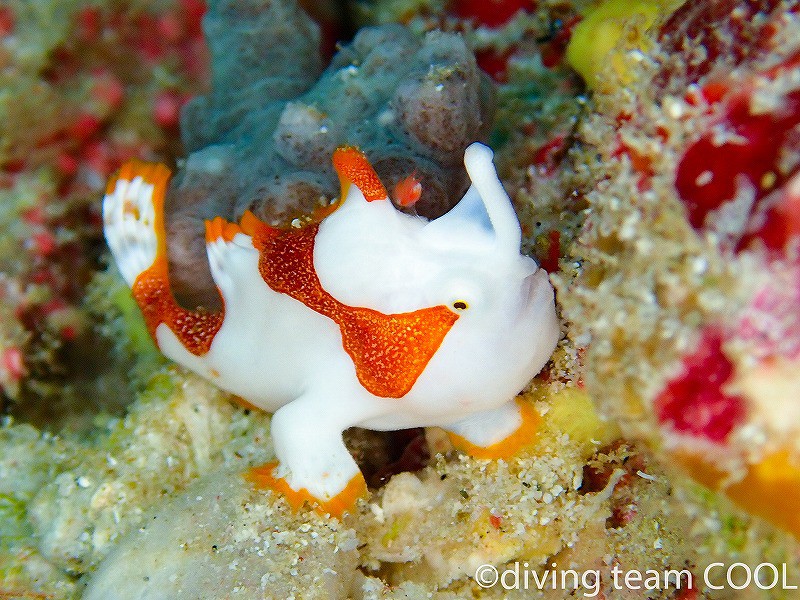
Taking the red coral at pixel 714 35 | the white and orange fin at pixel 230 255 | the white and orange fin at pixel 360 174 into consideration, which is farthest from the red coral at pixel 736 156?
the white and orange fin at pixel 230 255

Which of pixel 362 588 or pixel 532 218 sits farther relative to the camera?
pixel 532 218

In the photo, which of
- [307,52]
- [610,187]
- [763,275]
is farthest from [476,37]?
[763,275]

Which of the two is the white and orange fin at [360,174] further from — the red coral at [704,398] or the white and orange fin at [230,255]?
the red coral at [704,398]

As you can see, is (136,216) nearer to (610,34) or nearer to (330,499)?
(330,499)

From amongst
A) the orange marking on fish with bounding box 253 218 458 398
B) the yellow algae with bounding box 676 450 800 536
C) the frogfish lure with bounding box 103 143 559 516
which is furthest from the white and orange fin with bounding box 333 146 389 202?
the yellow algae with bounding box 676 450 800 536

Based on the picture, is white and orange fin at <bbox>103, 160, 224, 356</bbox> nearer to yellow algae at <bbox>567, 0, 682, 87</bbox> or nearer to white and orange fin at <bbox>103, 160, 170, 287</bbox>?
white and orange fin at <bbox>103, 160, 170, 287</bbox>

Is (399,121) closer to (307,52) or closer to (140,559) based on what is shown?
(307,52)

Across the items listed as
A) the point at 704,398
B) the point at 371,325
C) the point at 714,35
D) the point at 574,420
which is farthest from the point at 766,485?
the point at 371,325
